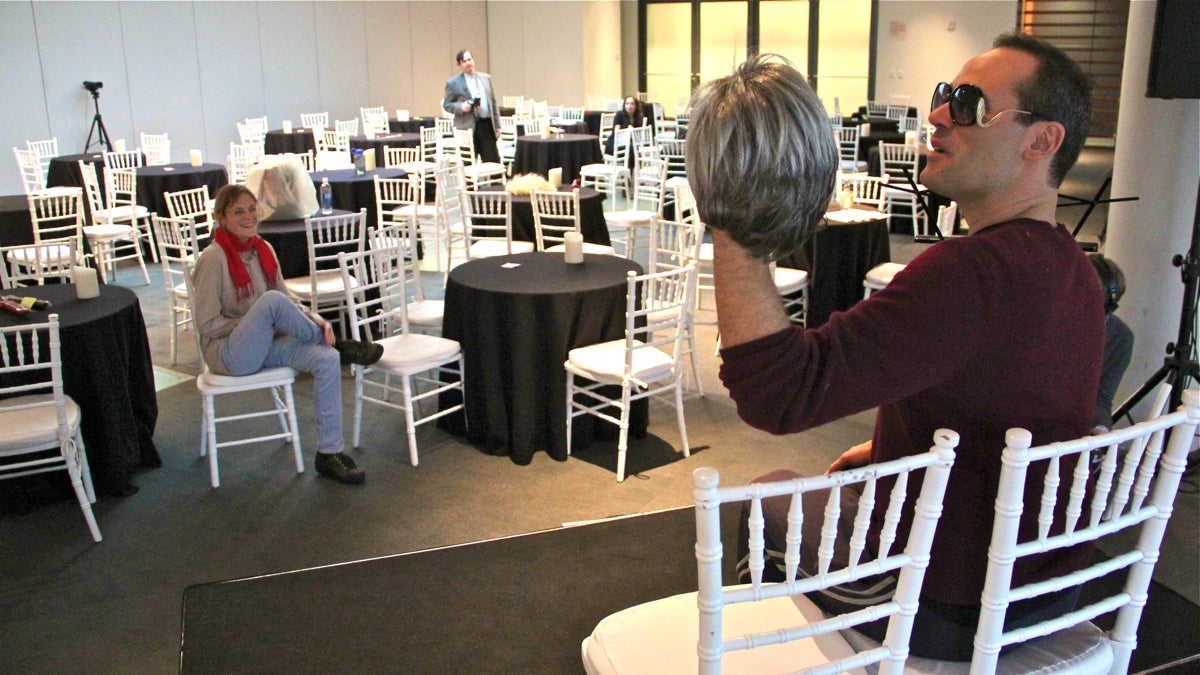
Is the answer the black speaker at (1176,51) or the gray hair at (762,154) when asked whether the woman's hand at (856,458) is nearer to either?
the gray hair at (762,154)

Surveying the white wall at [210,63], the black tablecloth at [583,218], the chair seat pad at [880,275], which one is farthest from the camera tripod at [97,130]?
the chair seat pad at [880,275]

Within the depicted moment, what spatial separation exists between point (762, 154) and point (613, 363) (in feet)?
8.48

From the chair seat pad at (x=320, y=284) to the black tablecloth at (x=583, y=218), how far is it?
1278mm

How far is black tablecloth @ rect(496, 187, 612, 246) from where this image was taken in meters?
6.13

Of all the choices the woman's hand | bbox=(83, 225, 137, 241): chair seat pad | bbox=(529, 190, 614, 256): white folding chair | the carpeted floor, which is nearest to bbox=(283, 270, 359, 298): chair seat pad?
bbox=(529, 190, 614, 256): white folding chair

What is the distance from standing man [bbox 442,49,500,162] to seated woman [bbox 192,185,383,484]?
567 cm

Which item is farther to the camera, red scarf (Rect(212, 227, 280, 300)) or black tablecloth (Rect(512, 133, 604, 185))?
black tablecloth (Rect(512, 133, 604, 185))

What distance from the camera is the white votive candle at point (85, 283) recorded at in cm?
361

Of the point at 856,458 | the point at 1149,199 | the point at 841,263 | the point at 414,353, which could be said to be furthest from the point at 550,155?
the point at 856,458

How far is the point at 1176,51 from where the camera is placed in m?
3.18

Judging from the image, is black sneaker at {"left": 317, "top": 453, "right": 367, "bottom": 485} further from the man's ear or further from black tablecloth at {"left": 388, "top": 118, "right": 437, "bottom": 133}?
black tablecloth at {"left": 388, "top": 118, "right": 437, "bottom": 133}

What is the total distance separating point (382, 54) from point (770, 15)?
5796 millimetres

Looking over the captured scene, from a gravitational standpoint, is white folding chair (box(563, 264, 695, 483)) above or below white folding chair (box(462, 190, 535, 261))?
below

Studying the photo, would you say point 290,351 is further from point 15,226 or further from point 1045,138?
point 15,226
